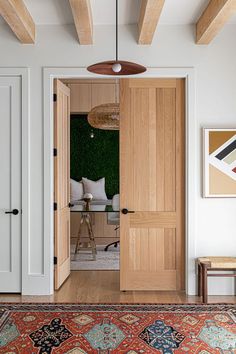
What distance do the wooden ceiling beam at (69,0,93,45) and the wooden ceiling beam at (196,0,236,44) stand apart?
1133 mm

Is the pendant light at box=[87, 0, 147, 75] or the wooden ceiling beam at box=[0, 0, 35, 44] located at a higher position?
the wooden ceiling beam at box=[0, 0, 35, 44]

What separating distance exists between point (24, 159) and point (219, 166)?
213cm

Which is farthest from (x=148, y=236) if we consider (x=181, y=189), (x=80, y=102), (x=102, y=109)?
(x=80, y=102)

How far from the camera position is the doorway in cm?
492

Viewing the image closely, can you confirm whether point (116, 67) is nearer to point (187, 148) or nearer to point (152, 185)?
point (187, 148)

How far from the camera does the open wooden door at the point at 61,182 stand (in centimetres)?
496

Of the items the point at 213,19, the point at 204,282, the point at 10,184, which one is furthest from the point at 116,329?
the point at 213,19

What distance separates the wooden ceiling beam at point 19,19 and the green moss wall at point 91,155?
404 centimetres

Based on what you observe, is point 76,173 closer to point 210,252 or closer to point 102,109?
point 102,109

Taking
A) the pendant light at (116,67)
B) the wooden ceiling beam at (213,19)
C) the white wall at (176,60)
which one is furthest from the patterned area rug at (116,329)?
the wooden ceiling beam at (213,19)

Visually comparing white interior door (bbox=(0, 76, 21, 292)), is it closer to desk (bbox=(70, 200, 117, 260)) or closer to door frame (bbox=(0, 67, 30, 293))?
door frame (bbox=(0, 67, 30, 293))

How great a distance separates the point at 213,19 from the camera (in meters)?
4.05

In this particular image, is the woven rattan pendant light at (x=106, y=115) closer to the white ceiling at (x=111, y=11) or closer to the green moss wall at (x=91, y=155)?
the white ceiling at (x=111, y=11)

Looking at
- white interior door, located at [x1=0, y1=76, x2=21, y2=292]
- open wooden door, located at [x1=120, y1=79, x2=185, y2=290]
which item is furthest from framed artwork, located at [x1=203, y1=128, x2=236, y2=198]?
white interior door, located at [x1=0, y1=76, x2=21, y2=292]
